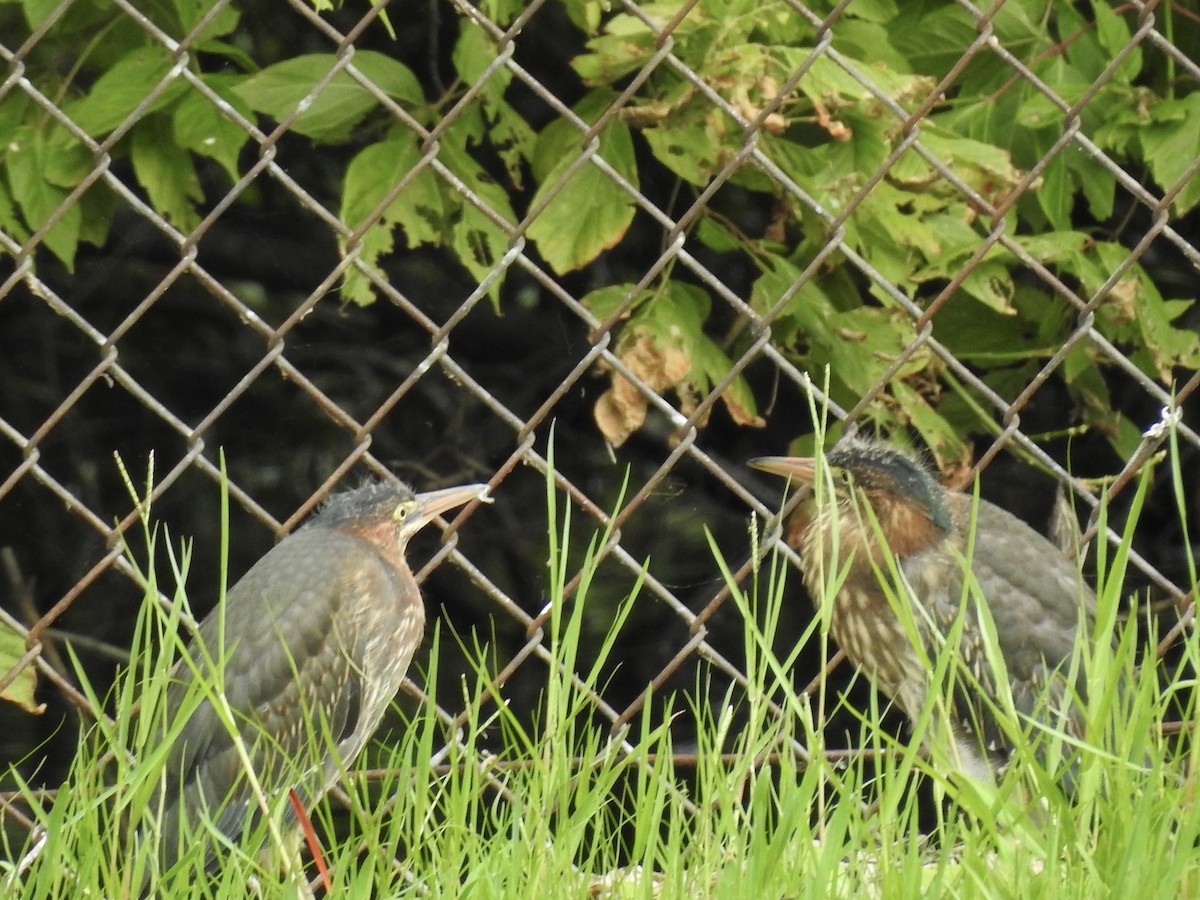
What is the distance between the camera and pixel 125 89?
3074 millimetres

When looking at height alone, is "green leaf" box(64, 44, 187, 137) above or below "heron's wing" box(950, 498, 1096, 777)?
below

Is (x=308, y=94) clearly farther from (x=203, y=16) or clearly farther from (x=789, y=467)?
(x=789, y=467)

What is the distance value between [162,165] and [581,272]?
1136 millimetres

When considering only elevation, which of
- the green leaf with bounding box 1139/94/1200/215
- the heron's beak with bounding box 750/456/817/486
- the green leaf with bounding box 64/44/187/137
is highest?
the green leaf with bounding box 1139/94/1200/215

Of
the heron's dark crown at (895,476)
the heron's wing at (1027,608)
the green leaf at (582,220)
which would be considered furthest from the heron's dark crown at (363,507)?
the heron's wing at (1027,608)

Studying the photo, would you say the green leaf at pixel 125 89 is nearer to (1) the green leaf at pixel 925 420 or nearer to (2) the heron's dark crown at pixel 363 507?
(2) the heron's dark crown at pixel 363 507

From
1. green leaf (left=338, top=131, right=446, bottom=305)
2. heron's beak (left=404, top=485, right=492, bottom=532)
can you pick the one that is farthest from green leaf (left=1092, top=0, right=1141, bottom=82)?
heron's beak (left=404, top=485, right=492, bottom=532)

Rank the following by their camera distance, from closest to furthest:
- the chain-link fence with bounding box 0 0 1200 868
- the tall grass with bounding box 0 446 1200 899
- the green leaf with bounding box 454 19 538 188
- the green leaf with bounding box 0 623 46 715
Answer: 1. the tall grass with bounding box 0 446 1200 899
2. the green leaf with bounding box 0 623 46 715
3. the chain-link fence with bounding box 0 0 1200 868
4. the green leaf with bounding box 454 19 538 188

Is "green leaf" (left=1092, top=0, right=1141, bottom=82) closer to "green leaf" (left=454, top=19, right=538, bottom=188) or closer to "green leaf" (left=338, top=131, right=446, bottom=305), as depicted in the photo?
"green leaf" (left=454, top=19, right=538, bottom=188)

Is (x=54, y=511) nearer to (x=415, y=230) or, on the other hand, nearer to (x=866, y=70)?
(x=415, y=230)

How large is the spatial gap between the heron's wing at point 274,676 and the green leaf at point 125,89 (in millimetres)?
761

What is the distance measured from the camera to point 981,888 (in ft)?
6.06

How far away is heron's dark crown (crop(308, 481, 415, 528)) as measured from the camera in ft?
11.2

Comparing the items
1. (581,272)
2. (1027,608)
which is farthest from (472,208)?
(1027,608)
